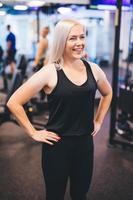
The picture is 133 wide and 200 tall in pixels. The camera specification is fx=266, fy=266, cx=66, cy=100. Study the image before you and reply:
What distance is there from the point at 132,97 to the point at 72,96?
2038mm

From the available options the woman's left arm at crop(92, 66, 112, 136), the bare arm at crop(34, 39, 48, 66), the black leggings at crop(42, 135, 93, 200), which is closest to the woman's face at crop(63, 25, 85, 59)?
the woman's left arm at crop(92, 66, 112, 136)

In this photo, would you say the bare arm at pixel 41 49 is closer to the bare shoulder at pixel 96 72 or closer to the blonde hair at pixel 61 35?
the bare shoulder at pixel 96 72

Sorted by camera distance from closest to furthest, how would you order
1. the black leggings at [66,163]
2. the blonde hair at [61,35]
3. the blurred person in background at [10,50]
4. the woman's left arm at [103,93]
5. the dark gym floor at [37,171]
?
the blonde hair at [61,35]
the black leggings at [66,163]
the woman's left arm at [103,93]
the dark gym floor at [37,171]
the blurred person in background at [10,50]

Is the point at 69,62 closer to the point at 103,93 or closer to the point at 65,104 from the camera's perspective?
the point at 65,104

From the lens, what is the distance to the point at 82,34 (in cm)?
143

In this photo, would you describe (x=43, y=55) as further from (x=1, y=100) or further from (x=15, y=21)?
(x=15, y=21)

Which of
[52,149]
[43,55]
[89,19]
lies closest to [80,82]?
[52,149]

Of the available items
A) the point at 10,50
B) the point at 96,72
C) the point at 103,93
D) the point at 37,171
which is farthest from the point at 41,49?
the point at 96,72

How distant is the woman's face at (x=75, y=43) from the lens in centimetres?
140

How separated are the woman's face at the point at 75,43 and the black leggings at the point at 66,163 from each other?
0.46 meters

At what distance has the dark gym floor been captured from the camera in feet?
7.88

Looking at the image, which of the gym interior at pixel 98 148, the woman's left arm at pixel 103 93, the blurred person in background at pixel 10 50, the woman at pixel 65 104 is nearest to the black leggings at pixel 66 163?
the woman at pixel 65 104

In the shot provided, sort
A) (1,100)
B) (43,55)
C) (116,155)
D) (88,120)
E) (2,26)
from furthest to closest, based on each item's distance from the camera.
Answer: (2,26)
(43,55)
(1,100)
(116,155)
(88,120)

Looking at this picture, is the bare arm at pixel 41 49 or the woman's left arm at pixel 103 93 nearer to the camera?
the woman's left arm at pixel 103 93
